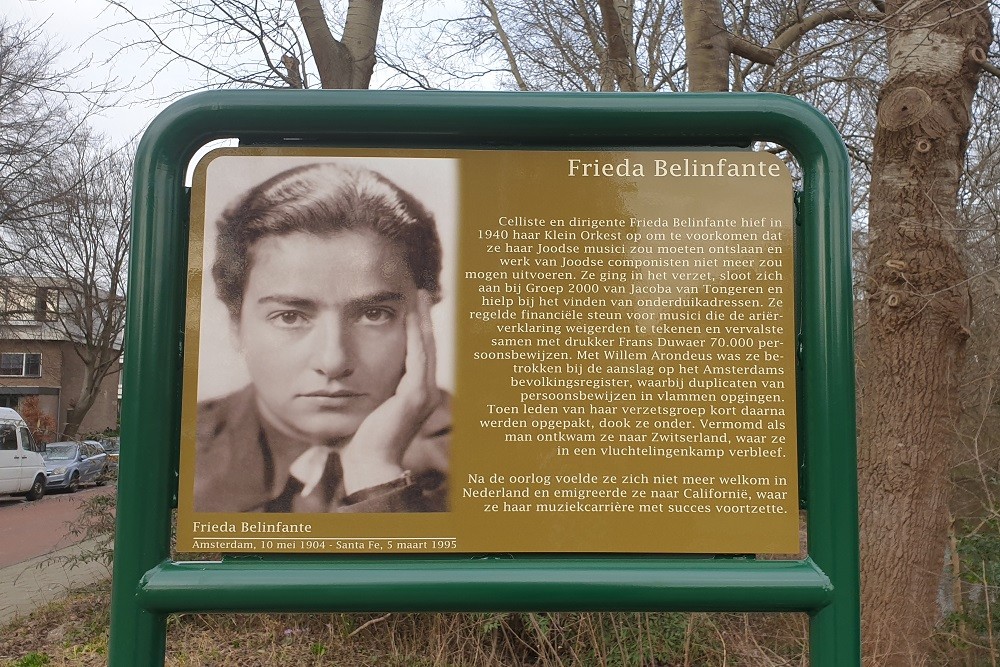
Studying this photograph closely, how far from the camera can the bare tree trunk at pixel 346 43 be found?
816 cm

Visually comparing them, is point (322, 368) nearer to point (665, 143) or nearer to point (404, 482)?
point (404, 482)

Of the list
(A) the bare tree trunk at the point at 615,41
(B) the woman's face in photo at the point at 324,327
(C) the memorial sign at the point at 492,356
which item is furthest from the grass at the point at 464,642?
(A) the bare tree trunk at the point at 615,41

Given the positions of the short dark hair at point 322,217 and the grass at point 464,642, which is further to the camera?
the grass at point 464,642

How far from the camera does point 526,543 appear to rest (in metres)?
2.52

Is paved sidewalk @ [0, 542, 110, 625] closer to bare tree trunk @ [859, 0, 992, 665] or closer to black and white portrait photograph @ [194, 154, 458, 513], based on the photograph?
black and white portrait photograph @ [194, 154, 458, 513]

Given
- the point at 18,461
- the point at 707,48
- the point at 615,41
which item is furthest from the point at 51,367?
the point at 707,48

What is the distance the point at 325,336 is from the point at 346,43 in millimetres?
6599

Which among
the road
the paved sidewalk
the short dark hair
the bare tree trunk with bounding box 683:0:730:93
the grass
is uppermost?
the bare tree trunk with bounding box 683:0:730:93

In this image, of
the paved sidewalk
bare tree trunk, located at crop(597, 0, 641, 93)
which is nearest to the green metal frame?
the paved sidewalk

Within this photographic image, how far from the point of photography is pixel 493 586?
8.16 ft

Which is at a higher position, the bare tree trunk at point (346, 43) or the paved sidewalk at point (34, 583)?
the bare tree trunk at point (346, 43)

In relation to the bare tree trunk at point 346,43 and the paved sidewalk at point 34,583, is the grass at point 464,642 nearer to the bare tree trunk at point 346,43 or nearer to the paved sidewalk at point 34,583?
the paved sidewalk at point 34,583

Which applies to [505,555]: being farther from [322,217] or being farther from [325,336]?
[322,217]

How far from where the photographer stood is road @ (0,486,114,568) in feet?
→ 37.6
